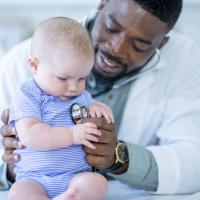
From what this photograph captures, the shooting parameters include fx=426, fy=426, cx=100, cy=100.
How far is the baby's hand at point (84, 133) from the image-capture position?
0.91 metres

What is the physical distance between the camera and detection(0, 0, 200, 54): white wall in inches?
134

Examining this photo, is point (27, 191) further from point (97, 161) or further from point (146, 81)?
point (146, 81)

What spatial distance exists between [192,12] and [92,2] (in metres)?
0.80

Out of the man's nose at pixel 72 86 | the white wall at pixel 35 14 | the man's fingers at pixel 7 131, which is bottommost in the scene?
the white wall at pixel 35 14

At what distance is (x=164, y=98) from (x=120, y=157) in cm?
40

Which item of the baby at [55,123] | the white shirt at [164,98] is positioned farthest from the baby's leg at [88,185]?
the white shirt at [164,98]

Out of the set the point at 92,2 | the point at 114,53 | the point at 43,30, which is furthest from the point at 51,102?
the point at 92,2

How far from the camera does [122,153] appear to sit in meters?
1.14

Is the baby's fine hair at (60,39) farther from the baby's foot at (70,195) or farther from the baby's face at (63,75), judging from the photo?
the baby's foot at (70,195)

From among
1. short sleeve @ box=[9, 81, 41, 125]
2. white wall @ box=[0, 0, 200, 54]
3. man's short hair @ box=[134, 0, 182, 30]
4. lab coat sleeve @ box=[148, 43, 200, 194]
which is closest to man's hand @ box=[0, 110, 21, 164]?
short sleeve @ box=[9, 81, 41, 125]

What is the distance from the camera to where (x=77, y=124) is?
93 cm

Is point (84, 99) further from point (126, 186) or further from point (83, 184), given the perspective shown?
point (126, 186)

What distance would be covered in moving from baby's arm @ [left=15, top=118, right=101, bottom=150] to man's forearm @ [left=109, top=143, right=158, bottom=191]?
0.95 ft

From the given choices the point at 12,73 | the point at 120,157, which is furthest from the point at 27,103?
the point at 12,73
